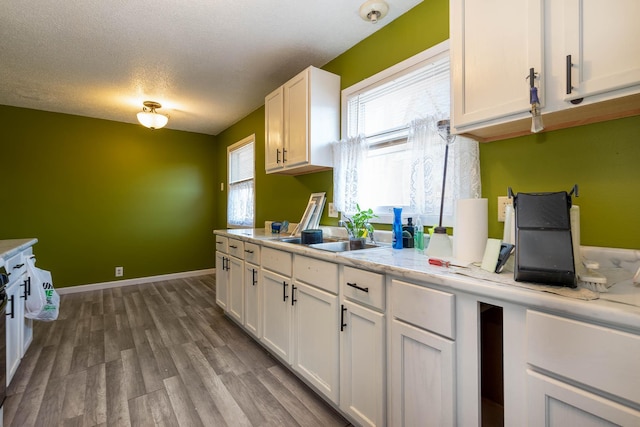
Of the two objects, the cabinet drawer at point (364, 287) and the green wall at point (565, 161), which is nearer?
the green wall at point (565, 161)

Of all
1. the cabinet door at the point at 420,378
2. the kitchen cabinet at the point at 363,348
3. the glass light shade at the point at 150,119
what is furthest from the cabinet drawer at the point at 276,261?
the glass light shade at the point at 150,119

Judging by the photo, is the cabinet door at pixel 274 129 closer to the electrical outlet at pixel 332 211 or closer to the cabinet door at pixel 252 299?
the electrical outlet at pixel 332 211

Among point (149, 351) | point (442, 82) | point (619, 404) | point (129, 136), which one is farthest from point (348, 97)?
point (129, 136)

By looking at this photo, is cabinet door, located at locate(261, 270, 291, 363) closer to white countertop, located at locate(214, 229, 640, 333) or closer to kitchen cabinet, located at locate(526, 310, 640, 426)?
white countertop, located at locate(214, 229, 640, 333)

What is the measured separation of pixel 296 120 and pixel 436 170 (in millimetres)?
1278

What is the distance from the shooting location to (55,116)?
12.6 ft

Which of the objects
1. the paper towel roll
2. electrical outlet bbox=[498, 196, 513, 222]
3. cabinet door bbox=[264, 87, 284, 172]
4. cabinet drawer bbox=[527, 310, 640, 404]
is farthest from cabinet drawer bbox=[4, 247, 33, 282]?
electrical outlet bbox=[498, 196, 513, 222]

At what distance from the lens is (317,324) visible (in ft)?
5.45

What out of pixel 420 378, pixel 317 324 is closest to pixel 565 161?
pixel 420 378

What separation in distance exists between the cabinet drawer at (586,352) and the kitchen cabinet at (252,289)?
1791 mm

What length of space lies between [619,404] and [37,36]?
11.9 feet

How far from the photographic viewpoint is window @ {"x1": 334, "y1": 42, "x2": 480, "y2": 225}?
1.61 metres

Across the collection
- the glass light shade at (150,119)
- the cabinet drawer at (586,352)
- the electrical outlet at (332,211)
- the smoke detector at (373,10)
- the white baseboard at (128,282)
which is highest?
the smoke detector at (373,10)

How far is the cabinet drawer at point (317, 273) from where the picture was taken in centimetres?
153
